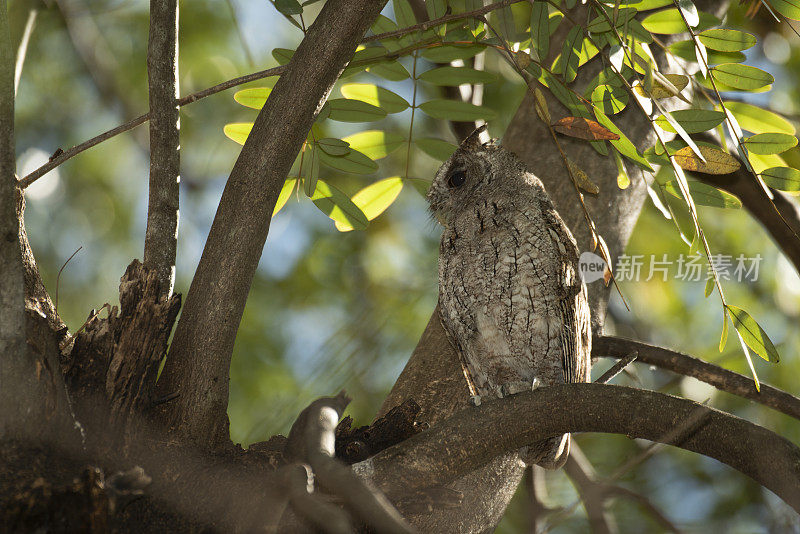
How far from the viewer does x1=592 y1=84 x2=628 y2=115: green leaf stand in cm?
144

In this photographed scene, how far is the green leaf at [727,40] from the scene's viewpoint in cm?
147

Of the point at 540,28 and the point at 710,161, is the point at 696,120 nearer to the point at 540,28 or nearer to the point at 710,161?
the point at 710,161

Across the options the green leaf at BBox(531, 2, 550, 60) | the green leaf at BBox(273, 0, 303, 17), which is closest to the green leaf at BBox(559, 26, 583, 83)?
the green leaf at BBox(531, 2, 550, 60)

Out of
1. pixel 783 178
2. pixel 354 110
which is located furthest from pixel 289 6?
pixel 783 178

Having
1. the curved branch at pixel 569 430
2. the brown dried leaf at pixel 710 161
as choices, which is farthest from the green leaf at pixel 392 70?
the curved branch at pixel 569 430

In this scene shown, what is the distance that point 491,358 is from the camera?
1951mm

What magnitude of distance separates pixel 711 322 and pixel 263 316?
2.03 m

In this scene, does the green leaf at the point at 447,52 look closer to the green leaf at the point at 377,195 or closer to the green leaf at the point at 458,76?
the green leaf at the point at 458,76

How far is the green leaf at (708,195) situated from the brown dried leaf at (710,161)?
15cm

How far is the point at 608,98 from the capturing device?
4.79 feet

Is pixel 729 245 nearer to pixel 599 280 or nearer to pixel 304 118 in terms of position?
pixel 599 280

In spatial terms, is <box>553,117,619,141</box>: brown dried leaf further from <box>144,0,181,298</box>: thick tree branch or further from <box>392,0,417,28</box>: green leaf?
<box>144,0,181,298</box>: thick tree branch

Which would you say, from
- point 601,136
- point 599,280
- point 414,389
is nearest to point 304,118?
point 601,136

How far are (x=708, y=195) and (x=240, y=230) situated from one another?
3.42 ft
